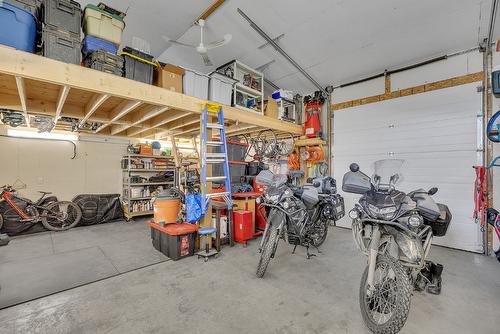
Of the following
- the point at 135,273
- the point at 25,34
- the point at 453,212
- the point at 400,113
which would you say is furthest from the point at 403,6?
the point at 135,273

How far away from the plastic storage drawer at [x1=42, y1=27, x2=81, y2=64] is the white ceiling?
1.29 m

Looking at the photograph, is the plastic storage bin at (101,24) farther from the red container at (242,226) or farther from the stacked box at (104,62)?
the red container at (242,226)

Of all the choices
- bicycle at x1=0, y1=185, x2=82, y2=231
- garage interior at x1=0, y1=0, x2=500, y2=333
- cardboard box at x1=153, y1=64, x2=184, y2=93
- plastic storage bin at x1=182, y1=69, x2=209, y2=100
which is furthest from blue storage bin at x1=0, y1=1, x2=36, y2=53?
bicycle at x1=0, y1=185, x2=82, y2=231

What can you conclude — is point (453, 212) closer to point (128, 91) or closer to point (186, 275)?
point (186, 275)

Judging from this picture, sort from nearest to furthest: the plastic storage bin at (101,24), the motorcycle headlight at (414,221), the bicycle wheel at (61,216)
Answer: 1. the motorcycle headlight at (414,221)
2. the plastic storage bin at (101,24)
3. the bicycle wheel at (61,216)

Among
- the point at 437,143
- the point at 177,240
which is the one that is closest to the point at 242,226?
the point at 177,240

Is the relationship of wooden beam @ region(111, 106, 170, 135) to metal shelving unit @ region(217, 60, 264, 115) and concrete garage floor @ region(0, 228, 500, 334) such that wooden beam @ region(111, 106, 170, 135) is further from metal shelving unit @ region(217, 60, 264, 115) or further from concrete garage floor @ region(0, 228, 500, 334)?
concrete garage floor @ region(0, 228, 500, 334)

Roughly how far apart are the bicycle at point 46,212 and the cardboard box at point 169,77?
4.13m

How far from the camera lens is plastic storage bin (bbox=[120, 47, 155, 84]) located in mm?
2925

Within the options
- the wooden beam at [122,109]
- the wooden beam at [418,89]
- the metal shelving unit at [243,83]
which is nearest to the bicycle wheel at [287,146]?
the metal shelving unit at [243,83]

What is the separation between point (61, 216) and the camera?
5.04 meters

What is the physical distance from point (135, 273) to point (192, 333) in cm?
146

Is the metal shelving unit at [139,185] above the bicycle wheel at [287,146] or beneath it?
beneath

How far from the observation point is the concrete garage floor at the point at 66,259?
2.49 m
